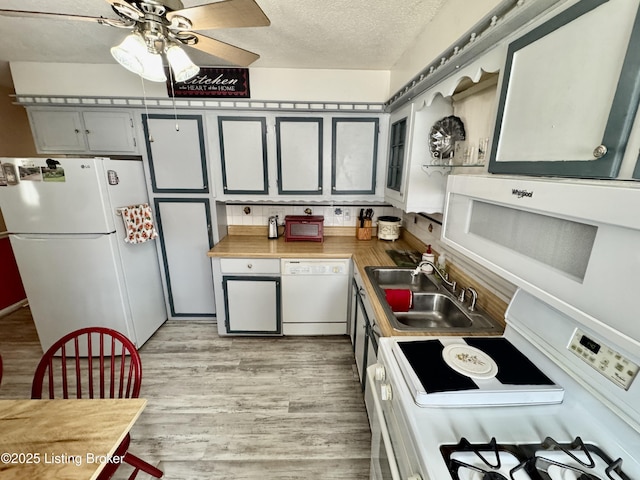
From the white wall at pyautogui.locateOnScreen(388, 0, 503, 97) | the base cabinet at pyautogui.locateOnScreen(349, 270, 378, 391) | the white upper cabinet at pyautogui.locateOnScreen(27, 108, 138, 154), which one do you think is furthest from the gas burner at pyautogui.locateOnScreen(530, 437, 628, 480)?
the white upper cabinet at pyautogui.locateOnScreen(27, 108, 138, 154)

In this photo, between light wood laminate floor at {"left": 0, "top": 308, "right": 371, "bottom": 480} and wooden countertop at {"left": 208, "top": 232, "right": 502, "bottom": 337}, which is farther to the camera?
wooden countertop at {"left": 208, "top": 232, "right": 502, "bottom": 337}

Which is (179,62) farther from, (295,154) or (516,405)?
(516,405)

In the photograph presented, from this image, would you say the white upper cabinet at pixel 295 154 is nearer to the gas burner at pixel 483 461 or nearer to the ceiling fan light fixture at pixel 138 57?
the ceiling fan light fixture at pixel 138 57

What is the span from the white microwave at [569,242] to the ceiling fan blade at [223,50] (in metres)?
1.30

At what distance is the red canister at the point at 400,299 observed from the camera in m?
1.59

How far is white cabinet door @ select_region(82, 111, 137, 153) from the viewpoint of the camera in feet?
7.45

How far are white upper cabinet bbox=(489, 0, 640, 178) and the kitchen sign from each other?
1.99 metres

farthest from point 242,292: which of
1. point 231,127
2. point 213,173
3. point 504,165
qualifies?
point 504,165

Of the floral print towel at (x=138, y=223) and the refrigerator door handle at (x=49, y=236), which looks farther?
the floral print towel at (x=138, y=223)

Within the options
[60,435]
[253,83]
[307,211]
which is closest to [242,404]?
[60,435]

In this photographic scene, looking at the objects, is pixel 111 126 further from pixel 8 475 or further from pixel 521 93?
pixel 521 93

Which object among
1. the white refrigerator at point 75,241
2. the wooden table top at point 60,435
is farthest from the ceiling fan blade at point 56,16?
the wooden table top at point 60,435

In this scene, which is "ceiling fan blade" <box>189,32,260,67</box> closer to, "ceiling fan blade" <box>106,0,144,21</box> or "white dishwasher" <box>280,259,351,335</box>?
"ceiling fan blade" <box>106,0,144,21</box>

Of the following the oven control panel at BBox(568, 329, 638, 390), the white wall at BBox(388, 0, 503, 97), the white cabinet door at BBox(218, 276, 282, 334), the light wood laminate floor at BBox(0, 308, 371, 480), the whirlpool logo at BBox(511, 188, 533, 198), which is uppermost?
the white wall at BBox(388, 0, 503, 97)
